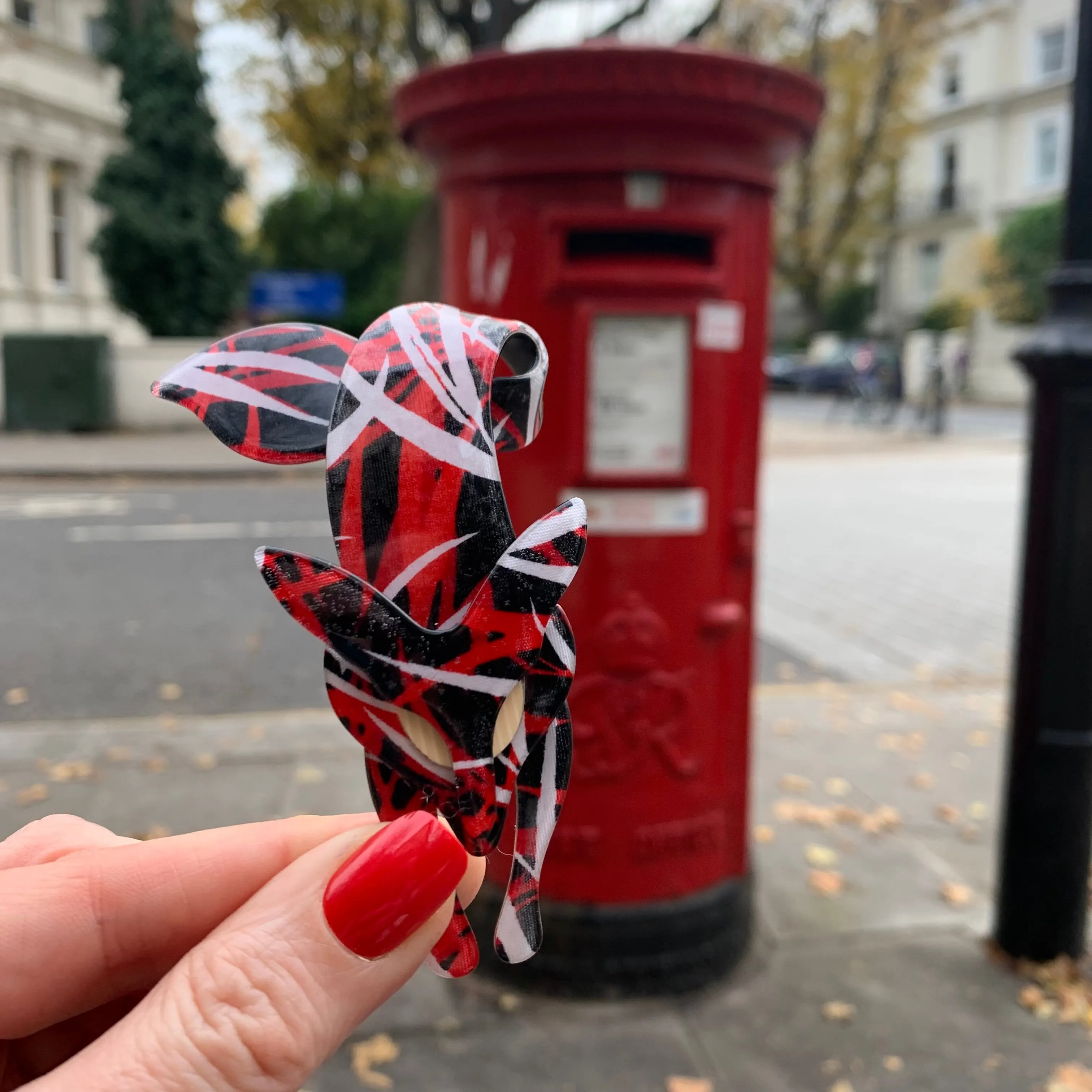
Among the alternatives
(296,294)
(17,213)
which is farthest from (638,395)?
(296,294)

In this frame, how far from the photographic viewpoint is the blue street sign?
1584 centimetres

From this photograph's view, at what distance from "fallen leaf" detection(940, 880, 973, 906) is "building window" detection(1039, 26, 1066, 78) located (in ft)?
113

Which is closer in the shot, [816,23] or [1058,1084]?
[1058,1084]

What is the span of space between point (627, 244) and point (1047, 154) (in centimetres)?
3578

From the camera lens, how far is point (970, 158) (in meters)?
35.6

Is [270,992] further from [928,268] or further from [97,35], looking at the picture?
[928,268]

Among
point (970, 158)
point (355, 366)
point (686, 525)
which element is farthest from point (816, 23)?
point (355, 366)

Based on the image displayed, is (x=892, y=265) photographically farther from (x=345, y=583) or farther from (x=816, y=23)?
(x=345, y=583)

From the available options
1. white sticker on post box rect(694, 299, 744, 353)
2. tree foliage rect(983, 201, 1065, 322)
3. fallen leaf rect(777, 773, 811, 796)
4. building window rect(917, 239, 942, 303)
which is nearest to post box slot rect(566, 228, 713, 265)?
white sticker on post box rect(694, 299, 744, 353)

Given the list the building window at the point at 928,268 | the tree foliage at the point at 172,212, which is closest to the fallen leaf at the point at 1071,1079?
the tree foliage at the point at 172,212

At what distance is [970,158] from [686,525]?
125 ft

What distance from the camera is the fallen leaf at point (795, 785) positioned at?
417 centimetres

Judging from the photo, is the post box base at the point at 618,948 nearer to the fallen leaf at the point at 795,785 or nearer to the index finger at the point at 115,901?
the fallen leaf at the point at 795,785

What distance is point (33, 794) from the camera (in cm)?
315
